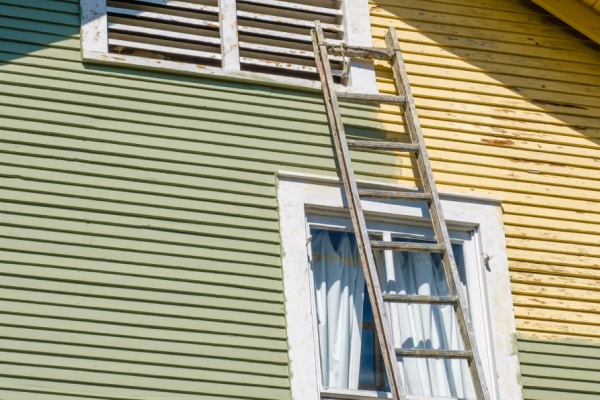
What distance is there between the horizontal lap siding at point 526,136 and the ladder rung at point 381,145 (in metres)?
0.23

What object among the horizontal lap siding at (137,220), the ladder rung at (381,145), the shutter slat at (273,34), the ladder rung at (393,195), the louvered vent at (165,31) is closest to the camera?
the horizontal lap siding at (137,220)

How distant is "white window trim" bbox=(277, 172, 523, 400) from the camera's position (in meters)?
8.06

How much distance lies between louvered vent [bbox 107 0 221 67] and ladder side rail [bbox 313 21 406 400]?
2.32ft

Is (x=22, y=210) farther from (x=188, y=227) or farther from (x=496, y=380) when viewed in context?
(x=496, y=380)

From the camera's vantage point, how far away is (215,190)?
8508 mm

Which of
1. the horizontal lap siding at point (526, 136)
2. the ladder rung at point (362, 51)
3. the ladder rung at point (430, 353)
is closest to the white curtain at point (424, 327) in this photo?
the horizontal lap siding at point (526, 136)

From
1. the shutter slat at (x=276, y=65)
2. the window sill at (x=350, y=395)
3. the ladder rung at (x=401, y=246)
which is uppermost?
the shutter slat at (x=276, y=65)

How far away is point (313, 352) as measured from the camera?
26.5ft

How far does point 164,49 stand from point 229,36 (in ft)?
1.55

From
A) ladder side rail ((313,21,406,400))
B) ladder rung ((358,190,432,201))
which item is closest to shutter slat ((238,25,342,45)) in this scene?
ladder side rail ((313,21,406,400))

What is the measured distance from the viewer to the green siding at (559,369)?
8.48 meters

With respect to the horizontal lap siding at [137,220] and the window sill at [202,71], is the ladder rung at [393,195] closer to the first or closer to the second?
the horizontal lap siding at [137,220]

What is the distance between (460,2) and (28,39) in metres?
3.19

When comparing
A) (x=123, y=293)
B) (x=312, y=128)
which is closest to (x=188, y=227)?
(x=123, y=293)
